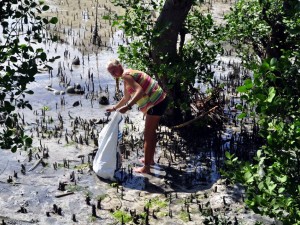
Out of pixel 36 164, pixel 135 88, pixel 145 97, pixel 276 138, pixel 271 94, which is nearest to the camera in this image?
pixel 271 94

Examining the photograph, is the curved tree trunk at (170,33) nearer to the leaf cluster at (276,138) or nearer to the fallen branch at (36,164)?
the fallen branch at (36,164)

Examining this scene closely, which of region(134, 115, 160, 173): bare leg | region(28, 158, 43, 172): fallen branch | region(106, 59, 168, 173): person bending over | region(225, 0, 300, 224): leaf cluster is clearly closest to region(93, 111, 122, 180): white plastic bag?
region(106, 59, 168, 173): person bending over

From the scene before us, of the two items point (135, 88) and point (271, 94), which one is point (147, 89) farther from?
point (271, 94)

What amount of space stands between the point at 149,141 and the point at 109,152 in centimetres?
52

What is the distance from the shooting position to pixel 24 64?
11.9 ft

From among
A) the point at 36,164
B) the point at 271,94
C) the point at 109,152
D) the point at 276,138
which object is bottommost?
the point at 36,164

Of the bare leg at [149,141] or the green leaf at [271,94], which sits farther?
the bare leg at [149,141]

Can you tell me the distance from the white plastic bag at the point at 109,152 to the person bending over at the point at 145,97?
222 millimetres

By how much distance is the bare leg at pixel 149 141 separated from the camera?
23.9 feet

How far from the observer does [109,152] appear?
7285mm

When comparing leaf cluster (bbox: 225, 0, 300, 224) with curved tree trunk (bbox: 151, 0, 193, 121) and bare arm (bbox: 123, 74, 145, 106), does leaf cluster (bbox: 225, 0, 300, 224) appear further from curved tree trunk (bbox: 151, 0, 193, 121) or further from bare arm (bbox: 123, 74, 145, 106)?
curved tree trunk (bbox: 151, 0, 193, 121)

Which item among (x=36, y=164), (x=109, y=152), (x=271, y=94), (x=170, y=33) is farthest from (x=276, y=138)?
(x=170, y=33)

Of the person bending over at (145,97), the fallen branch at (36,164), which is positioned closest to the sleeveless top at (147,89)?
the person bending over at (145,97)

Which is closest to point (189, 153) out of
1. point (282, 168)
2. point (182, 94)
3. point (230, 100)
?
point (182, 94)
